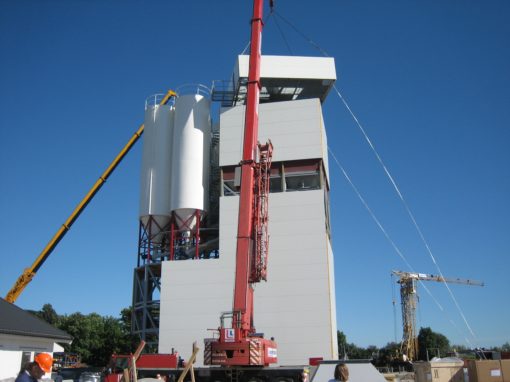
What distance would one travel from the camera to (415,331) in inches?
4045

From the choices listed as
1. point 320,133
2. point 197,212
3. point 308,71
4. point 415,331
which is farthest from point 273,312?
point 415,331

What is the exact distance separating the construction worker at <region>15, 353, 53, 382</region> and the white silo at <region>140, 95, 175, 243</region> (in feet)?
135

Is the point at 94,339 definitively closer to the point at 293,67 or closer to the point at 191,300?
the point at 191,300

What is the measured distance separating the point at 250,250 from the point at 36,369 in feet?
70.2

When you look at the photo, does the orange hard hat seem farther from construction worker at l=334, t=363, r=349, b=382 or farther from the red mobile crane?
the red mobile crane

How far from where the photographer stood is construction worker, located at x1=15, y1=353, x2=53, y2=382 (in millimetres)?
6584

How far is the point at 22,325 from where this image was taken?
22.1m

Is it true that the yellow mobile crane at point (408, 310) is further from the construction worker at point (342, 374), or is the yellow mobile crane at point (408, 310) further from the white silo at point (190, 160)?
the construction worker at point (342, 374)

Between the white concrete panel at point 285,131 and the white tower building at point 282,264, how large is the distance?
0.09m

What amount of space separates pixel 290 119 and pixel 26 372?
1651 inches

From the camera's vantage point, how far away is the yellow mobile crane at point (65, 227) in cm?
4981

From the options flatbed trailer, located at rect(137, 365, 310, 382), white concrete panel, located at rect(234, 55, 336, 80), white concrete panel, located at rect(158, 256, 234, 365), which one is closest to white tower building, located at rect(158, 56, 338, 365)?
white concrete panel, located at rect(158, 256, 234, 365)

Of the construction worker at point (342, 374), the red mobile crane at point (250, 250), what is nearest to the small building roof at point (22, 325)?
the red mobile crane at point (250, 250)

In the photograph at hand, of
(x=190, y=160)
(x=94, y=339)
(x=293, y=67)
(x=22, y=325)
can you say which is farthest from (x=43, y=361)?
(x=94, y=339)
